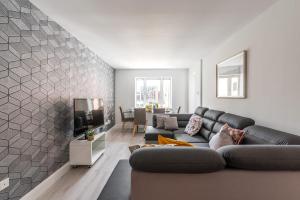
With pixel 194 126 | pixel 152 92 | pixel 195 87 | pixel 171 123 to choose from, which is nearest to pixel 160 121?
pixel 171 123

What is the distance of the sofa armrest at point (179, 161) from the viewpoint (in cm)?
115

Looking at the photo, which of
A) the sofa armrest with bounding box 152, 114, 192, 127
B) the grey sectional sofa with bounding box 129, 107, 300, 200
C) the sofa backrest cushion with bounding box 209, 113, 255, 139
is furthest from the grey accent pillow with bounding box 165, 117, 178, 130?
the grey sectional sofa with bounding box 129, 107, 300, 200

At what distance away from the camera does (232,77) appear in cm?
338

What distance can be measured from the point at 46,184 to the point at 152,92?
586cm

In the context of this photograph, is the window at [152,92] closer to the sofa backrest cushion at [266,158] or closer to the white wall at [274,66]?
the white wall at [274,66]

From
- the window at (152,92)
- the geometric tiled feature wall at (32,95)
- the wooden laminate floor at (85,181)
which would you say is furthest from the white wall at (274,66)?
the window at (152,92)

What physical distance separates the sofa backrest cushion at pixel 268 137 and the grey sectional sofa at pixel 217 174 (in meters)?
0.55

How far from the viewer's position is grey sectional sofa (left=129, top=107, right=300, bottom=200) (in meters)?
1.15

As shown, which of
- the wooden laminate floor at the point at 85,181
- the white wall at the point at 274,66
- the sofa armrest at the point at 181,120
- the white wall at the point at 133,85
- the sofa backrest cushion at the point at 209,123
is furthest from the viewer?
the white wall at the point at 133,85

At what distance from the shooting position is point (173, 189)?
3.86 ft

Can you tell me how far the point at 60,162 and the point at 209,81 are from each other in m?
3.85

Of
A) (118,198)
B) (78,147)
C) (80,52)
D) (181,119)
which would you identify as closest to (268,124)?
(118,198)

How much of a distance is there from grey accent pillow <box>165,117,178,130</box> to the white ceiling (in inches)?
67.4

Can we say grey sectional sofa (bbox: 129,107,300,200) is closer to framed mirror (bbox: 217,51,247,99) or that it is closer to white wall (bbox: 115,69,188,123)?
framed mirror (bbox: 217,51,247,99)
